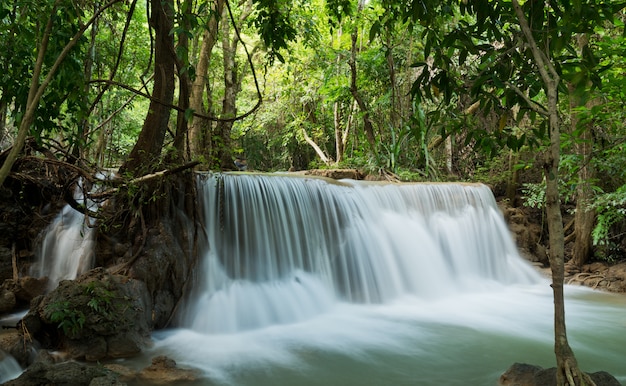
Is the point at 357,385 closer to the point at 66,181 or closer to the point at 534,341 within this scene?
the point at 534,341

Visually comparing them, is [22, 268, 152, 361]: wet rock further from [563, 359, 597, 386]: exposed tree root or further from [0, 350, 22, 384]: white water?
[563, 359, 597, 386]: exposed tree root

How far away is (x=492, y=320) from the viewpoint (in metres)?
6.19

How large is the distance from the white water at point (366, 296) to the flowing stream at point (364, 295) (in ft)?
0.07

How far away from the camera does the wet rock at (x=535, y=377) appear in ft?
9.29

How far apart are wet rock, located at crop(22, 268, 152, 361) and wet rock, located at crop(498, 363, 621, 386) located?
333cm

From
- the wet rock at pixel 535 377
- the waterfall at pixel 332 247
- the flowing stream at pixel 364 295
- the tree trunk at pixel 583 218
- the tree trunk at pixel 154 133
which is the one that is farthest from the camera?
the tree trunk at pixel 583 218

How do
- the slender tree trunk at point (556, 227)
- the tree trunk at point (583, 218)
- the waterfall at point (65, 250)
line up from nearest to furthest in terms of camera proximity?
the slender tree trunk at point (556, 227), the waterfall at point (65, 250), the tree trunk at point (583, 218)

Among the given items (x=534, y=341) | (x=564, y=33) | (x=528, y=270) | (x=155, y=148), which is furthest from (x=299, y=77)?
(x=564, y=33)

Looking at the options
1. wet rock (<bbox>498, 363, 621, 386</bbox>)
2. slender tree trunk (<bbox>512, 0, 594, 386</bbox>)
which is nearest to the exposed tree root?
slender tree trunk (<bbox>512, 0, 594, 386</bbox>)

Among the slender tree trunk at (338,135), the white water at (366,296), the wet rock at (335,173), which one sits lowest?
the white water at (366,296)

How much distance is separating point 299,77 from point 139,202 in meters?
10.5

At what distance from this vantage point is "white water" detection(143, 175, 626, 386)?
14.5 feet

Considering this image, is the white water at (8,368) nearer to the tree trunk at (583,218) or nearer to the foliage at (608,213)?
the foliage at (608,213)

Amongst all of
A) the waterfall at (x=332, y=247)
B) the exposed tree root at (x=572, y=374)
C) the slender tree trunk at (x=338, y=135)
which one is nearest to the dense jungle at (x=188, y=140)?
the exposed tree root at (x=572, y=374)
